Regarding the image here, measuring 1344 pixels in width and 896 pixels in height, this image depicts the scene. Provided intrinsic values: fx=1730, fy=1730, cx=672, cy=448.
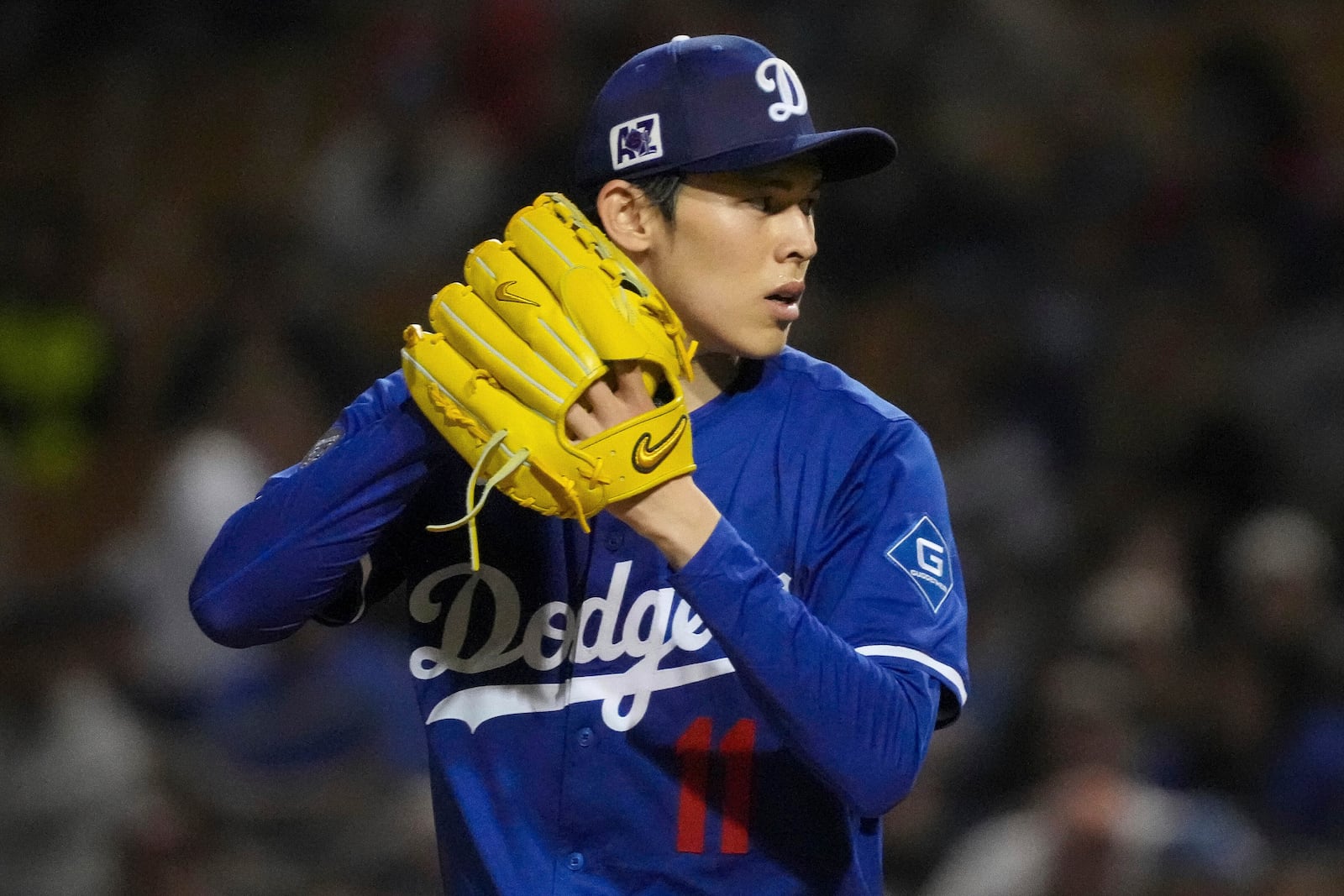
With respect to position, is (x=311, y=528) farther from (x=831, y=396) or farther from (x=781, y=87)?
(x=781, y=87)

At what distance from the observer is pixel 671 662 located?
1896mm

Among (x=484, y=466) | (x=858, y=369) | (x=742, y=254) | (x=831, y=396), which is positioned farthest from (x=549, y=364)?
(x=858, y=369)

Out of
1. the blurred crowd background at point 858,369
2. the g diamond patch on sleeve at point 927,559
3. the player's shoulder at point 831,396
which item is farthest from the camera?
the blurred crowd background at point 858,369

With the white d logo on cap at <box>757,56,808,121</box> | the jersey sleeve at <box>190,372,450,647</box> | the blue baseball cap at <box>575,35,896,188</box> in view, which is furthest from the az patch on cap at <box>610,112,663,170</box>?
the jersey sleeve at <box>190,372,450,647</box>

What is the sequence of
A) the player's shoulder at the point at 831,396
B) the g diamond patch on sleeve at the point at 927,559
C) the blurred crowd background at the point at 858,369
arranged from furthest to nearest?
the blurred crowd background at the point at 858,369 < the player's shoulder at the point at 831,396 < the g diamond patch on sleeve at the point at 927,559

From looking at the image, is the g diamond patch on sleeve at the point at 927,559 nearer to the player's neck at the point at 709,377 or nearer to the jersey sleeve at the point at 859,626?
the jersey sleeve at the point at 859,626

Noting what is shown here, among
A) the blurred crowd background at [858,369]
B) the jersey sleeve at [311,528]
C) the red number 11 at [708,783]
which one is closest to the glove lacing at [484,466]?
the jersey sleeve at [311,528]

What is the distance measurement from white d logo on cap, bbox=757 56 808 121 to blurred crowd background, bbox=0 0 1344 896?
222 cm

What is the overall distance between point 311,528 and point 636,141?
558mm

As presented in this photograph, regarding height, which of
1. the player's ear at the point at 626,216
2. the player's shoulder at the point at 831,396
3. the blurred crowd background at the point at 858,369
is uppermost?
the player's ear at the point at 626,216

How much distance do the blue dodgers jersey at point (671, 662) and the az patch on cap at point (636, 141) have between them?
11.6 inches

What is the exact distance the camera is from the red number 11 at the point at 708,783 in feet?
6.08

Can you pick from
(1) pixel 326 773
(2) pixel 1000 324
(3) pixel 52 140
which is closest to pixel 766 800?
(1) pixel 326 773

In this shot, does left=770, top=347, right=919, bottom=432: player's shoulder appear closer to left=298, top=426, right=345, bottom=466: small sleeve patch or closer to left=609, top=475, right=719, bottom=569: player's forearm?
left=609, top=475, right=719, bottom=569: player's forearm
